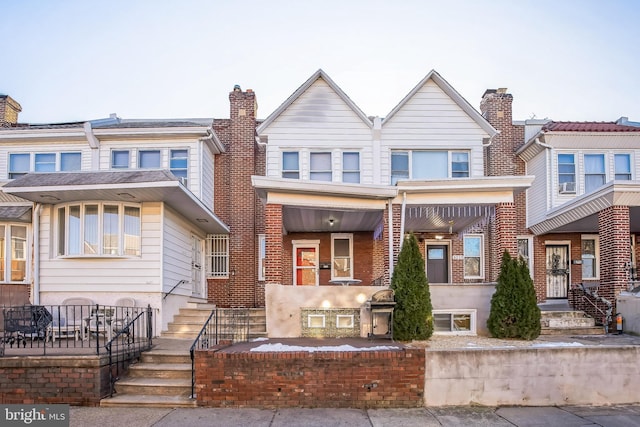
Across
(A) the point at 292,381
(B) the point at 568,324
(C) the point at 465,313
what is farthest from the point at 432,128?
(A) the point at 292,381

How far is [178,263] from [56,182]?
3.79m

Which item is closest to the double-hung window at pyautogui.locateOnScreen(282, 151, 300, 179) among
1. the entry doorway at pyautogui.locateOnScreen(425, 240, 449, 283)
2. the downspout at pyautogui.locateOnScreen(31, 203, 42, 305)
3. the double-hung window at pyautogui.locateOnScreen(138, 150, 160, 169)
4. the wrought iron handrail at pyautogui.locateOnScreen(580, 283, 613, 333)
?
the double-hung window at pyautogui.locateOnScreen(138, 150, 160, 169)

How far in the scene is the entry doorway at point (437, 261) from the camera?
17.5m

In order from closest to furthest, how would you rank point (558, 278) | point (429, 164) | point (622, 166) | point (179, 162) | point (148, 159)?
point (429, 164) → point (179, 162) → point (148, 159) → point (622, 166) → point (558, 278)

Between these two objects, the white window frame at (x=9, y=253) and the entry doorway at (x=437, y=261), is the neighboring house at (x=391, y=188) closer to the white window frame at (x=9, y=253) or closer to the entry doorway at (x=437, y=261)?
the entry doorway at (x=437, y=261)

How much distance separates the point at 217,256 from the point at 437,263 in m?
7.67

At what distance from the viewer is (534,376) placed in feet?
28.3

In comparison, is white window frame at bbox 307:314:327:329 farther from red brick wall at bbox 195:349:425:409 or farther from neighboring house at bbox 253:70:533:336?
red brick wall at bbox 195:349:425:409

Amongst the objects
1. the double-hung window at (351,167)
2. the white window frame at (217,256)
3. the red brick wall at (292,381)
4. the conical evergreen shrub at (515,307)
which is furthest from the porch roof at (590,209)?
the white window frame at (217,256)

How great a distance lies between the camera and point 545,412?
8211mm

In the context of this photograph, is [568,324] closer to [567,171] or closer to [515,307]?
[515,307]

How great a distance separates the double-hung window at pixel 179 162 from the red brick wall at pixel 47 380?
883 cm

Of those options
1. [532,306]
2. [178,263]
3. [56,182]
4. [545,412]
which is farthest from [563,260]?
[56,182]

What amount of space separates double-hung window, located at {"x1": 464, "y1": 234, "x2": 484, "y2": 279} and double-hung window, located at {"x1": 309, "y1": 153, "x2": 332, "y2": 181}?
18.2 feet
